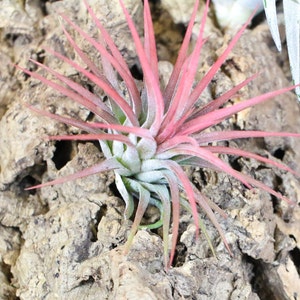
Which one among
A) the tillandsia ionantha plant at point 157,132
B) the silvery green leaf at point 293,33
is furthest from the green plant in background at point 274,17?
the tillandsia ionantha plant at point 157,132

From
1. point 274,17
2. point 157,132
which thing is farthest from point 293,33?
point 157,132

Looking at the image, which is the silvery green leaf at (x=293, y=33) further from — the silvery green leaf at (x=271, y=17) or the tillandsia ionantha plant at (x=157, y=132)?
the tillandsia ionantha plant at (x=157, y=132)

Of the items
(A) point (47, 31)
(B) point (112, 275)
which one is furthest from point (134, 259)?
(A) point (47, 31)

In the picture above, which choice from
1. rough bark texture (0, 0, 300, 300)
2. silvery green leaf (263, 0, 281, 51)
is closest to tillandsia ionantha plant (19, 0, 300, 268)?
rough bark texture (0, 0, 300, 300)

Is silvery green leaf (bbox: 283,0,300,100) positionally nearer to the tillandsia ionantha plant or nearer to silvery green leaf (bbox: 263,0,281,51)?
silvery green leaf (bbox: 263,0,281,51)

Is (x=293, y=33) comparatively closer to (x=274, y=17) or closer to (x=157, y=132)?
(x=274, y=17)

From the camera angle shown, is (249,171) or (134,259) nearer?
(134,259)

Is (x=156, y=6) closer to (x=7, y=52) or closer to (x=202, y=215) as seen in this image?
(x=7, y=52)
